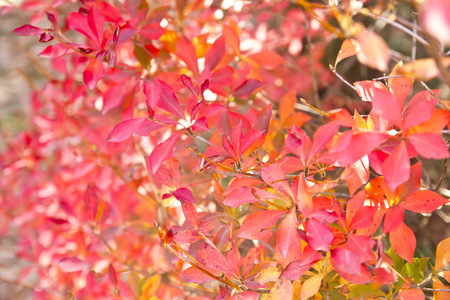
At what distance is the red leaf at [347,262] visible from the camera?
1.41 feet

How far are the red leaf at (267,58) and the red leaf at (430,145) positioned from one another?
489 millimetres

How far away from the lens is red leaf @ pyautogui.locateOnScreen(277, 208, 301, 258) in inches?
18.1

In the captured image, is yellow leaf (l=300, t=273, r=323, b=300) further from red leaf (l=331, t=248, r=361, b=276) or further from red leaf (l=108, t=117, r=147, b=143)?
red leaf (l=108, t=117, r=147, b=143)

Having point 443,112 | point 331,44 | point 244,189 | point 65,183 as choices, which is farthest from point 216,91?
point 331,44

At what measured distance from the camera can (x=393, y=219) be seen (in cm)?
49

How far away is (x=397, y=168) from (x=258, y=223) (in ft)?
0.70

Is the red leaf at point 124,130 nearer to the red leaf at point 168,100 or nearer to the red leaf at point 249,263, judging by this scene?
the red leaf at point 168,100

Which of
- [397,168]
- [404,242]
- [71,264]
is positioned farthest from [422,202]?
[71,264]

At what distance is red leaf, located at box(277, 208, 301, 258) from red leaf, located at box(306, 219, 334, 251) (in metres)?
0.02

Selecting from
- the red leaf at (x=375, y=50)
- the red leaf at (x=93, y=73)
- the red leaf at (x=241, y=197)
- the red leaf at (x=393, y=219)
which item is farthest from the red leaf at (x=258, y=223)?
the red leaf at (x=93, y=73)

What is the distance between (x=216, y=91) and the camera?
69cm

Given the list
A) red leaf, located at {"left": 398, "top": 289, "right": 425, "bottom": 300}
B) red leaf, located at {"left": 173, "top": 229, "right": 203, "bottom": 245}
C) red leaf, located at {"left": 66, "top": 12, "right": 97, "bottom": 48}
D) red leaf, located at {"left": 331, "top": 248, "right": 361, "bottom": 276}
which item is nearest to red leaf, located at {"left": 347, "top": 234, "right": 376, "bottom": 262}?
red leaf, located at {"left": 331, "top": 248, "right": 361, "bottom": 276}

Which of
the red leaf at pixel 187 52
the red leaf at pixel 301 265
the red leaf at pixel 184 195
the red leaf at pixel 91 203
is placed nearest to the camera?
the red leaf at pixel 301 265

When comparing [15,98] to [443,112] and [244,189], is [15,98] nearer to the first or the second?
[244,189]
